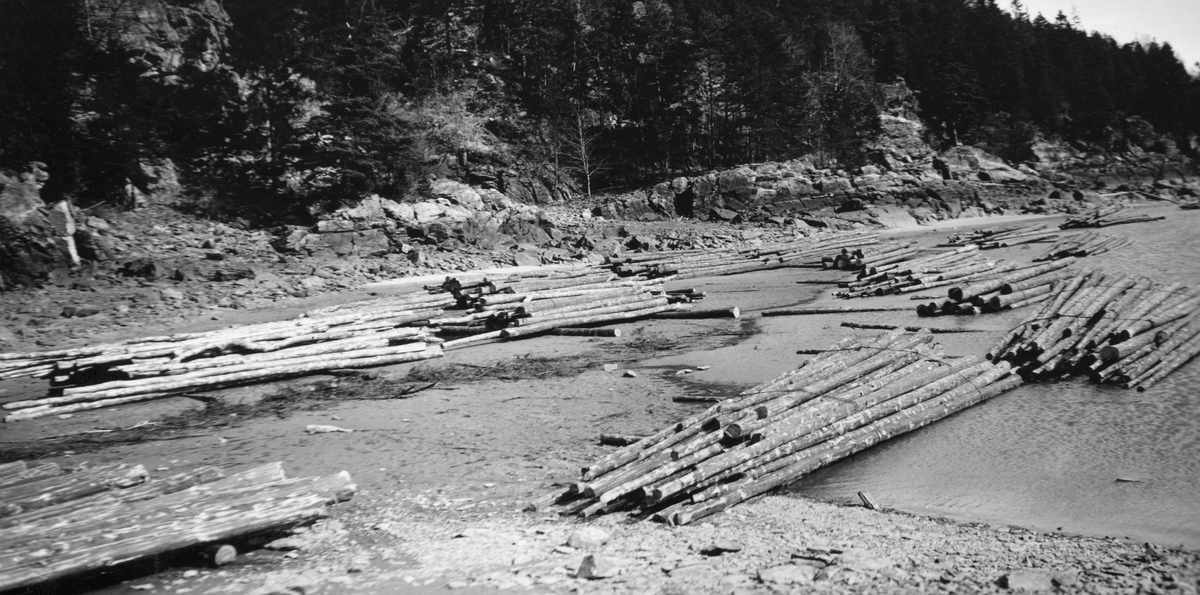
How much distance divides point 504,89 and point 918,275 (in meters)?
39.1

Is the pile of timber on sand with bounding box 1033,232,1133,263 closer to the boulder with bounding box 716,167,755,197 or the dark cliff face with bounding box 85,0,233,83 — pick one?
the boulder with bounding box 716,167,755,197

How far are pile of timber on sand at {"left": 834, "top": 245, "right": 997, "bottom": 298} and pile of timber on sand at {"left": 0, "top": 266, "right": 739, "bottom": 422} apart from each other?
4091 mm

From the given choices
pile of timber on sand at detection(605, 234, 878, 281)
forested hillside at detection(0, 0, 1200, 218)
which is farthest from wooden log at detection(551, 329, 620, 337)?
forested hillside at detection(0, 0, 1200, 218)

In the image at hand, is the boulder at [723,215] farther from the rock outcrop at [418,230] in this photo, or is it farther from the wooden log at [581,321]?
the wooden log at [581,321]

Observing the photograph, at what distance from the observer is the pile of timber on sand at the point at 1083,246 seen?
19.6m

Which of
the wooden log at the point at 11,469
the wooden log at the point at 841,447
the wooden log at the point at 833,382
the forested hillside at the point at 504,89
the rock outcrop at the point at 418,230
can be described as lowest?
the wooden log at the point at 841,447

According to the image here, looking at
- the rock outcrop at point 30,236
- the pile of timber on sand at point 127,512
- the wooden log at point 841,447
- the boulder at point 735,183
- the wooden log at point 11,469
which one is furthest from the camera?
the boulder at point 735,183

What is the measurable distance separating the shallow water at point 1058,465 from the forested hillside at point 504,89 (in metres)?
28.4

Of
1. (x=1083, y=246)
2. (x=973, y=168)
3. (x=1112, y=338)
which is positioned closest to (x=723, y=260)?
(x=1083, y=246)

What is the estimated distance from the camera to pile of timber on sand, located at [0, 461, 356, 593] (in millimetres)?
4191

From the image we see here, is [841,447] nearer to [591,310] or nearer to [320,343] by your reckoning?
[591,310]

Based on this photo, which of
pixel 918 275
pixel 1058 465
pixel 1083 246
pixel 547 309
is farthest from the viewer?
pixel 1083 246

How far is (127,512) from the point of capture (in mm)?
4770

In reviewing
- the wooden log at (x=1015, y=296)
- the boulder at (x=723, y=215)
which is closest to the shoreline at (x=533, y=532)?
the wooden log at (x=1015, y=296)
